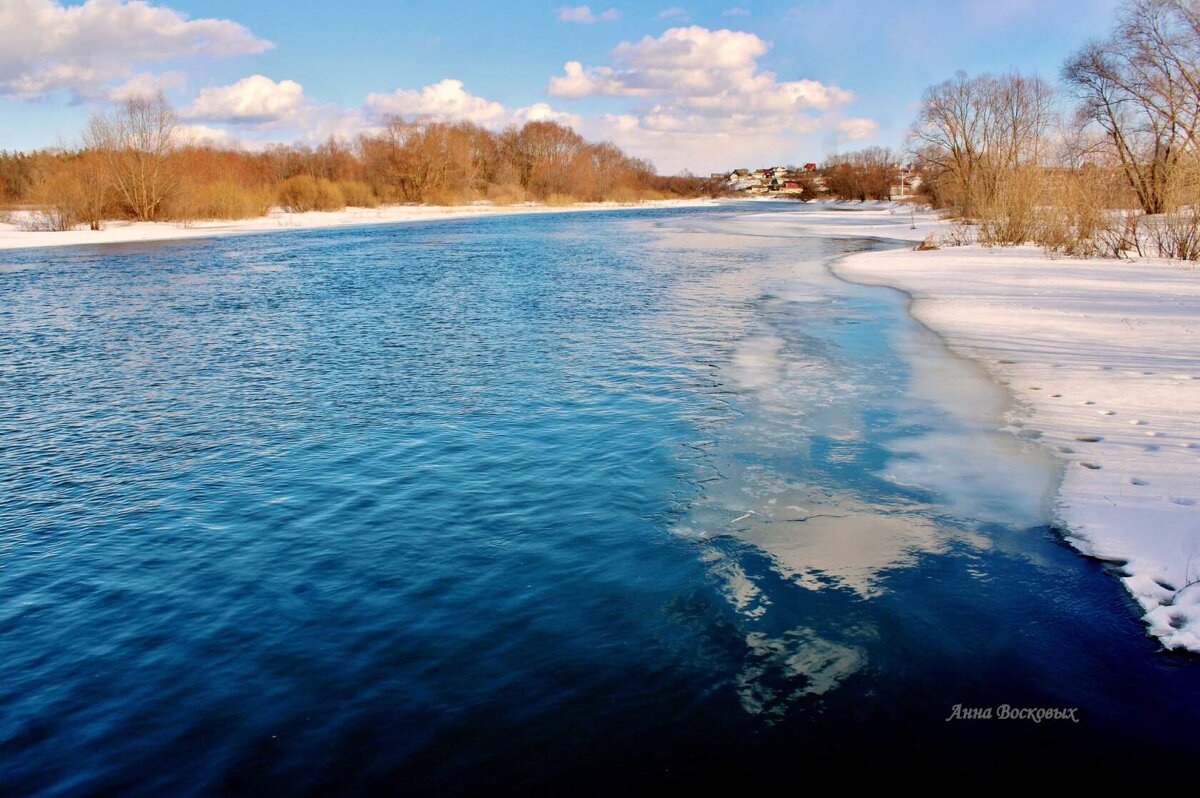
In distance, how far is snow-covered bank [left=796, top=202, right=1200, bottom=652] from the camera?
→ 6379 mm

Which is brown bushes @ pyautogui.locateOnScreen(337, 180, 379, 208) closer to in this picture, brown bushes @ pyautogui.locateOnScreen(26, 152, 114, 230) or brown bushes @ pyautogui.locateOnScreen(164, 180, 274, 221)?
brown bushes @ pyautogui.locateOnScreen(164, 180, 274, 221)

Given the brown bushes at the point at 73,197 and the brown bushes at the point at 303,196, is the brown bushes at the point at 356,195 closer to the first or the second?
the brown bushes at the point at 303,196

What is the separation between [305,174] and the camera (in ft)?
→ 312

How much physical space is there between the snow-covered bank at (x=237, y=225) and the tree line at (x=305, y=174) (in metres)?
1.45

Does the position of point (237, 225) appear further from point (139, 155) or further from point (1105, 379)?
point (1105, 379)

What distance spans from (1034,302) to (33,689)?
18720mm

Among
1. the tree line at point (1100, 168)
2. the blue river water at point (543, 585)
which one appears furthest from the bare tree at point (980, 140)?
the blue river water at point (543, 585)

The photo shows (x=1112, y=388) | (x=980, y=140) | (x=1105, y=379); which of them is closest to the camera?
(x=1112, y=388)

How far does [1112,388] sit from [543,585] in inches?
333

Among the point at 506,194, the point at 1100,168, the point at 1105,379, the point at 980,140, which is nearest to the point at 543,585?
the point at 1105,379

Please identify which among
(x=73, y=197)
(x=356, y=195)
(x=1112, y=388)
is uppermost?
(x=356, y=195)

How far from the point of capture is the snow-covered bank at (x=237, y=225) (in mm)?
46447

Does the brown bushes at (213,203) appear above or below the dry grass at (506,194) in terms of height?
below

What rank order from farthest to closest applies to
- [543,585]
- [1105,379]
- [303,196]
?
1. [303,196]
2. [1105,379]
3. [543,585]
